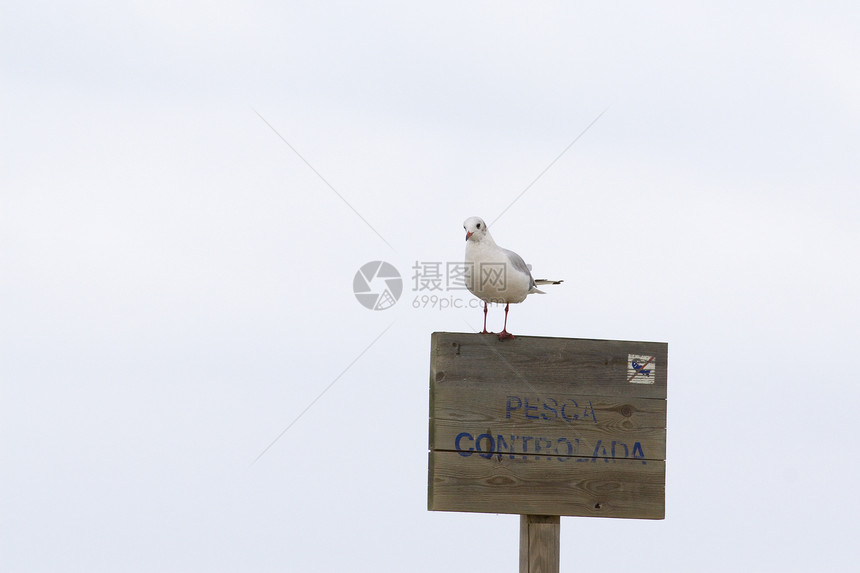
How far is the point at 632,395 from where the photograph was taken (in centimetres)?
626

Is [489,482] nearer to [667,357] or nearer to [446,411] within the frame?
→ [446,411]

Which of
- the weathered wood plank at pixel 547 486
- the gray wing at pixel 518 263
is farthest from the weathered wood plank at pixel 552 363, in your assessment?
the gray wing at pixel 518 263

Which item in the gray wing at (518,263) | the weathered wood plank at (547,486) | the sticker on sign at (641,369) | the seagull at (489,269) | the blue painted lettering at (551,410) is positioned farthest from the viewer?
the gray wing at (518,263)

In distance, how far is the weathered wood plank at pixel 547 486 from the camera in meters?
6.01

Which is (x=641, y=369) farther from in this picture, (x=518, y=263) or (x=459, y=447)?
(x=518, y=263)

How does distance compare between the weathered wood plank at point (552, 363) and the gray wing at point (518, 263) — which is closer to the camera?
the weathered wood plank at point (552, 363)

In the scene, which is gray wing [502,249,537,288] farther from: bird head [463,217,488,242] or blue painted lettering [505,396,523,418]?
blue painted lettering [505,396,523,418]

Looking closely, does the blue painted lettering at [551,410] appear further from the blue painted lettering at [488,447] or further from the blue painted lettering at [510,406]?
the blue painted lettering at [488,447]

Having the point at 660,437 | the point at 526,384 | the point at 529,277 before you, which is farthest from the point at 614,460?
the point at 529,277

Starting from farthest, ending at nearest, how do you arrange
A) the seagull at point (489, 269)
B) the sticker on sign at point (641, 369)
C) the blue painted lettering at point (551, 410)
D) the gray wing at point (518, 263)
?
the gray wing at point (518, 263), the seagull at point (489, 269), the sticker on sign at point (641, 369), the blue painted lettering at point (551, 410)

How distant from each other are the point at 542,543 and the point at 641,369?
116 centimetres

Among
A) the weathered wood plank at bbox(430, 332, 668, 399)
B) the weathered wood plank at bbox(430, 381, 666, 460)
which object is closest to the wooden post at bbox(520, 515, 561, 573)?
the weathered wood plank at bbox(430, 381, 666, 460)

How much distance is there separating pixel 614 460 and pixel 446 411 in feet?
3.42

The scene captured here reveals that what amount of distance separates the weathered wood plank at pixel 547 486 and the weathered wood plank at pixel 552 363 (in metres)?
0.43
